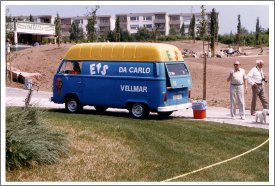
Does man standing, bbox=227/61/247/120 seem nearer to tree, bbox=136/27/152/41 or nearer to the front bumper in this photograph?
the front bumper

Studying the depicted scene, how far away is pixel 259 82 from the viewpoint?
14.8 m

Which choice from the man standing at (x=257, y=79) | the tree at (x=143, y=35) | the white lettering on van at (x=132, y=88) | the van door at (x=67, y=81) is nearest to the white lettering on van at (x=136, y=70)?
the white lettering on van at (x=132, y=88)

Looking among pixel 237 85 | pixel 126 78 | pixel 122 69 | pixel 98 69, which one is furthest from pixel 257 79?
pixel 98 69

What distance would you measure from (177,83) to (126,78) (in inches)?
61.4

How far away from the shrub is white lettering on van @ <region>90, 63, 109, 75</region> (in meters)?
5.57

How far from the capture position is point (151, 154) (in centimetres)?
895

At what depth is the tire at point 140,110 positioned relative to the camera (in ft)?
46.1

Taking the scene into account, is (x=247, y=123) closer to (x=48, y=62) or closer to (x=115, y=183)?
(x=115, y=183)

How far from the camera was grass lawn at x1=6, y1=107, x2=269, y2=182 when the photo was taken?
25.4 feet

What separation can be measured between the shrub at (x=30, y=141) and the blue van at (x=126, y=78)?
16.7ft

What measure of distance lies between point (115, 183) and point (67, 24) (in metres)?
76.1

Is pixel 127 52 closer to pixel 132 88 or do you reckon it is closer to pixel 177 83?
pixel 132 88

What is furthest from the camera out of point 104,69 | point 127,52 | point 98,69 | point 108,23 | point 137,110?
point 108,23

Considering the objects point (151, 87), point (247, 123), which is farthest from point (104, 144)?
point (247, 123)
